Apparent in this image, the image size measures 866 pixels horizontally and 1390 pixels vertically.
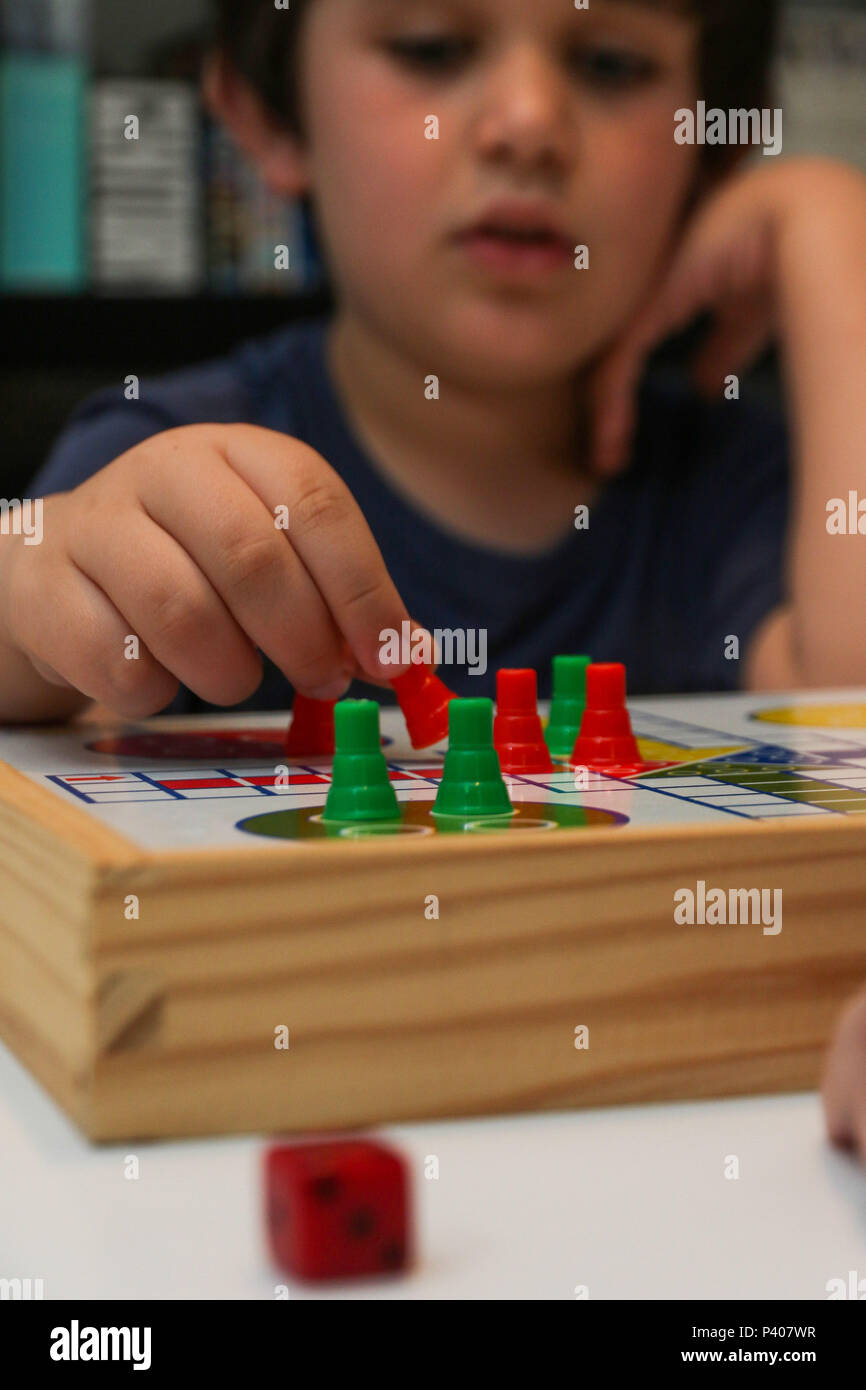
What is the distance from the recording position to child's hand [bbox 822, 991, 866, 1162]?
41cm

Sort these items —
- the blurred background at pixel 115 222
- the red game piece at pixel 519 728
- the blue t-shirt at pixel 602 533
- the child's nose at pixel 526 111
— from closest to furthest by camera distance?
1. the red game piece at pixel 519 728
2. the child's nose at pixel 526 111
3. the blue t-shirt at pixel 602 533
4. the blurred background at pixel 115 222

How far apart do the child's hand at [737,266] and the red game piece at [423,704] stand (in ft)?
2.73

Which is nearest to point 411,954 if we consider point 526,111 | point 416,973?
point 416,973

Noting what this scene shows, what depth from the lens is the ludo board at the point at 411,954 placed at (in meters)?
0.44

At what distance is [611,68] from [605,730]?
0.90 metres

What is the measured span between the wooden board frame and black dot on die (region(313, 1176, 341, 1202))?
0.35ft

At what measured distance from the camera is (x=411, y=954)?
0.45m

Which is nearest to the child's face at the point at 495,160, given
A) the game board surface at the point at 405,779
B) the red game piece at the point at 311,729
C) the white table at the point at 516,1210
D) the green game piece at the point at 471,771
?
the game board surface at the point at 405,779

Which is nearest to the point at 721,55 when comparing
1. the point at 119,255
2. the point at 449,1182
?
the point at 119,255

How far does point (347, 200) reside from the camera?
1417 mm

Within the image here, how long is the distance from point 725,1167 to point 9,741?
17.2 inches

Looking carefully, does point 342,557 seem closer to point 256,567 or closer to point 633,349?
point 256,567

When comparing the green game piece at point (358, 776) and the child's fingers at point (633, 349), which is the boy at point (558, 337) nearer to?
the child's fingers at point (633, 349)

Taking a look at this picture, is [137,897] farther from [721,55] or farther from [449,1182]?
[721,55]
